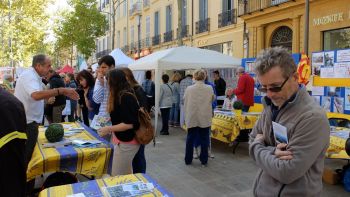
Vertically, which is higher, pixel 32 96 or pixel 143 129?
pixel 32 96

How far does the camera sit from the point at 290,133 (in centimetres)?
181

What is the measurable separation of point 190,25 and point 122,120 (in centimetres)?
1870

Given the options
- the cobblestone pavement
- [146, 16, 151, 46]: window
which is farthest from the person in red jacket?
[146, 16, 151, 46]: window

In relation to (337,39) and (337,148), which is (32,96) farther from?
(337,39)

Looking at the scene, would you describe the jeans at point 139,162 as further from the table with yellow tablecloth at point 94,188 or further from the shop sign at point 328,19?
the shop sign at point 328,19

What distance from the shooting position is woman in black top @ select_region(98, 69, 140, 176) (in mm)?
3525

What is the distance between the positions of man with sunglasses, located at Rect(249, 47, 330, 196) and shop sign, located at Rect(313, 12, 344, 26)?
11.3 meters

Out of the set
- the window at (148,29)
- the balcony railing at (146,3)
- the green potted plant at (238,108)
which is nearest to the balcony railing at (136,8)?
the balcony railing at (146,3)

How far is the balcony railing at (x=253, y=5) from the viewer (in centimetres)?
1484

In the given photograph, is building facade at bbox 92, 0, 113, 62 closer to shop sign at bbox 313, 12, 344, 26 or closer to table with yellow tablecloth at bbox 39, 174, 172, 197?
shop sign at bbox 313, 12, 344, 26

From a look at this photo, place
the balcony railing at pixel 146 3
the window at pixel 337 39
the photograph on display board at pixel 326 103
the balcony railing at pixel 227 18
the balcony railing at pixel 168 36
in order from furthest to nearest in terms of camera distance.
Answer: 1. the balcony railing at pixel 146 3
2. the balcony railing at pixel 168 36
3. the balcony railing at pixel 227 18
4. the window at pixel 337 39
5. the photograph on display board at pixel 326 103

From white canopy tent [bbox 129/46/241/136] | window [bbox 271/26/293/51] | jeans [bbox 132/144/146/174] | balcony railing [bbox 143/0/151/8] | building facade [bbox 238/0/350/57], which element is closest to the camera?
jeans [bbox 132/144/146/174]

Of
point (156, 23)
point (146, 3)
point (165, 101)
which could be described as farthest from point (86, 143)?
point (146, 3)

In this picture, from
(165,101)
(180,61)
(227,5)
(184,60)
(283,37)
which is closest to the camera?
(180,61)
